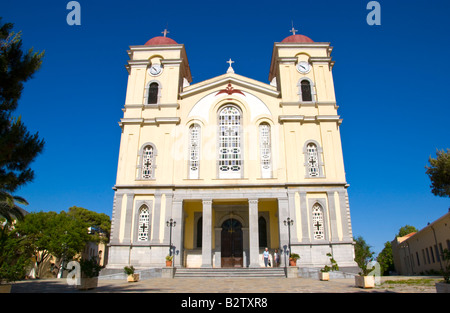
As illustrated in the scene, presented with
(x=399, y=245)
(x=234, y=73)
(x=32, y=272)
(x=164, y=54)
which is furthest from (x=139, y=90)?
(x=399, y=245)

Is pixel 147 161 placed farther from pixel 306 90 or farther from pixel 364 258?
pixel 364 258

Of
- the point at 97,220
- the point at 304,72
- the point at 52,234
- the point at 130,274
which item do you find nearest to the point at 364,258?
the point at 130,274

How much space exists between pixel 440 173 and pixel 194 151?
17.5 meters

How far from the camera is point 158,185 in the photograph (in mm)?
24203

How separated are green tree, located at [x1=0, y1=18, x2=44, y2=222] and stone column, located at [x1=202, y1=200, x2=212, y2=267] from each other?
15.0 metres

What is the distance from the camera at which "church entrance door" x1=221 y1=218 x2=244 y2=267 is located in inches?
990

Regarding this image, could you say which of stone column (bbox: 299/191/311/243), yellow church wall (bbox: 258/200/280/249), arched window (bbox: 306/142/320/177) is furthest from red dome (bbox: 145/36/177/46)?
stone column (bbox: 299/191/311/243)

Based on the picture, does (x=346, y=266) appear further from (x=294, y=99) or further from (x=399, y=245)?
(x=399, y=245)

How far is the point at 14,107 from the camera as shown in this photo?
1014 centimetres

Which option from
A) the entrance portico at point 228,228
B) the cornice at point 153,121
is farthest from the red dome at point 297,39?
the entrance portico at point 228,228

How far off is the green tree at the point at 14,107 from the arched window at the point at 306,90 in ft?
68.3

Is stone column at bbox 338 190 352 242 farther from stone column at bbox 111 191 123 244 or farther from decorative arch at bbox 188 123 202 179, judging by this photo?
stone column at bbox 111 191 123 244
